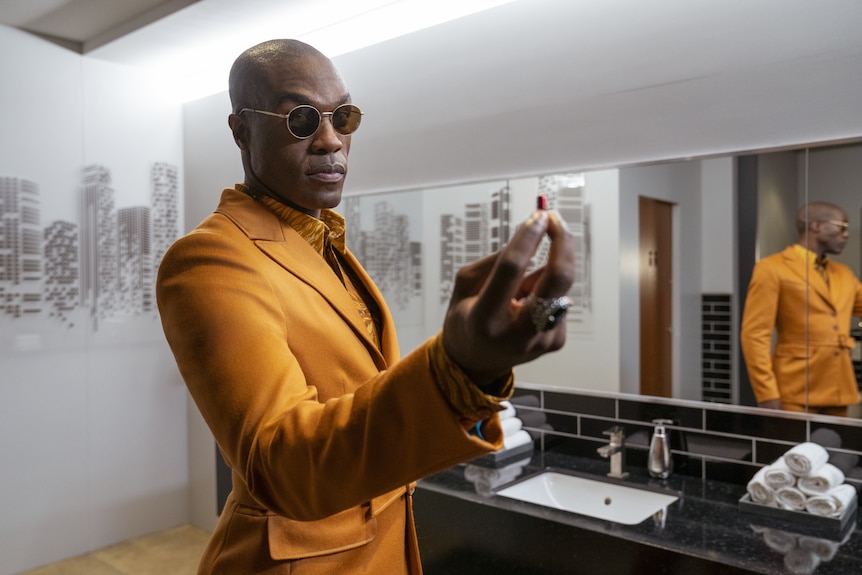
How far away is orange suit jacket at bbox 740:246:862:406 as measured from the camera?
1911mm

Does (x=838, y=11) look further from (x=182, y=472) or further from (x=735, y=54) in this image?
(x=182, y=472)

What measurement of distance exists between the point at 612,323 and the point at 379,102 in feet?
4.25

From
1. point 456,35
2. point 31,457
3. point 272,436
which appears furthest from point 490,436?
point 31,457

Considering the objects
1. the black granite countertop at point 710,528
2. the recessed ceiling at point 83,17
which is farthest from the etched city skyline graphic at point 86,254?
the black granite countertop at point 710,528

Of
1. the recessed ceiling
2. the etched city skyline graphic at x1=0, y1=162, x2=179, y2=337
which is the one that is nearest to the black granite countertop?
the etched city skyline graphic at x1=0, y1=162, x2=179, y2=337

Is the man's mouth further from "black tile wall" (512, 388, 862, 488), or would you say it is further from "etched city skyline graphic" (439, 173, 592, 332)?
"black tile wall" (512, 388, 862, 488)

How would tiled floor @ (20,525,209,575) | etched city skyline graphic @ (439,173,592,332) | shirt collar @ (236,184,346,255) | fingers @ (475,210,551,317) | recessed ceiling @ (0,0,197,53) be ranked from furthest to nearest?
tiled floor @ (20,525,209,575)
recessed ceiling @ (0,0,197,53)
etched city skyline graphic @ (439,173,592,332)
shirt collar @ (236,184,346,255)
fingers @ (475,210,551,317)

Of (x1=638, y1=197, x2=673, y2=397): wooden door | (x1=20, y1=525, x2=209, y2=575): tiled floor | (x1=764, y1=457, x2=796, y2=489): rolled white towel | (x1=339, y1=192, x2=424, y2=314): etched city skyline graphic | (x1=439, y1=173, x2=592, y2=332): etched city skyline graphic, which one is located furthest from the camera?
(x1=20, y1=525, x2=209, y2=575): tiled floor

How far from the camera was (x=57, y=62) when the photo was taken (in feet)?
10.3

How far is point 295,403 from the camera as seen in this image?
0.64 metres

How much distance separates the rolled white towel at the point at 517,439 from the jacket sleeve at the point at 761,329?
2.62 ft

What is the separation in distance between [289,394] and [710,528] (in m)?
1.52

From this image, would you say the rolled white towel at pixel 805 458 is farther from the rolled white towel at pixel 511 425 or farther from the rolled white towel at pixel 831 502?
the rolled white towel at pixel 511 425

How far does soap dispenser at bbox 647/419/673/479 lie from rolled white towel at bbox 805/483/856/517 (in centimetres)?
45
